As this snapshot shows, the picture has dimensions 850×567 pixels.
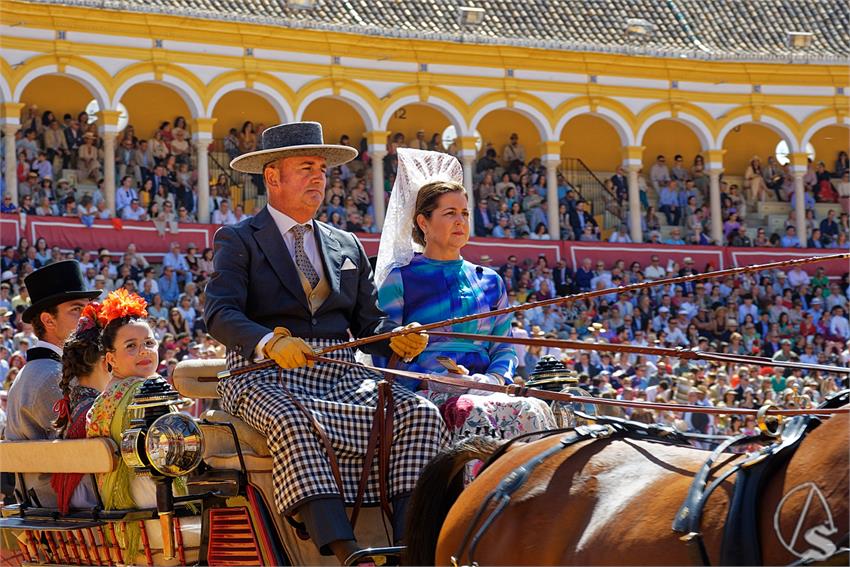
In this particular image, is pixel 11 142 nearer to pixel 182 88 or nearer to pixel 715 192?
pixel 182 88

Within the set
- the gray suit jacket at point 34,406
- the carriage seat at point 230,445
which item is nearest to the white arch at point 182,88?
the gray suit jacket at point 34,406

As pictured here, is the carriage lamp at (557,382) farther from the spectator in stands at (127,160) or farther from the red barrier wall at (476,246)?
the spectator in stands at (127,160)

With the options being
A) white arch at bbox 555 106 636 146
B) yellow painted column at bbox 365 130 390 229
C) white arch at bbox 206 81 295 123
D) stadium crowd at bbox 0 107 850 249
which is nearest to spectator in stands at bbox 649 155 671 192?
stadium crowd at bbox 0 107 850 249

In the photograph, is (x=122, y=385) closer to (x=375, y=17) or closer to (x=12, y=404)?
(x=12, y=404)

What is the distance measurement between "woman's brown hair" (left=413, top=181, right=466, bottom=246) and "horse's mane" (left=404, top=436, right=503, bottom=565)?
2012 mm

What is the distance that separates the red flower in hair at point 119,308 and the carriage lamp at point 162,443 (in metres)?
0.64

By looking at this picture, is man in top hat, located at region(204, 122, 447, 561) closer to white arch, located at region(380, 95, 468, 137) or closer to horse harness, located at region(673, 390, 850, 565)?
horse harness, located at region(673, 390, 850, 565)

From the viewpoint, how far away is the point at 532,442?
4.13 meters

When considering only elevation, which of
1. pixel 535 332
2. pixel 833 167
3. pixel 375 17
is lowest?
pixel 535 332

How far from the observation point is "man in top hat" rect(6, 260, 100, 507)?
20.8ft

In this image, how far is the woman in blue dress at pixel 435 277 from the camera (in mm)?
5977

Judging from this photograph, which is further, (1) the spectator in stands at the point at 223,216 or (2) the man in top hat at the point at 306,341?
(1) the spectator in stands at the point at 223,216

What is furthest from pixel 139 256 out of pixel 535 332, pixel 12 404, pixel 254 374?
pixel 254 374

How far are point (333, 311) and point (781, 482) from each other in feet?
8.81
